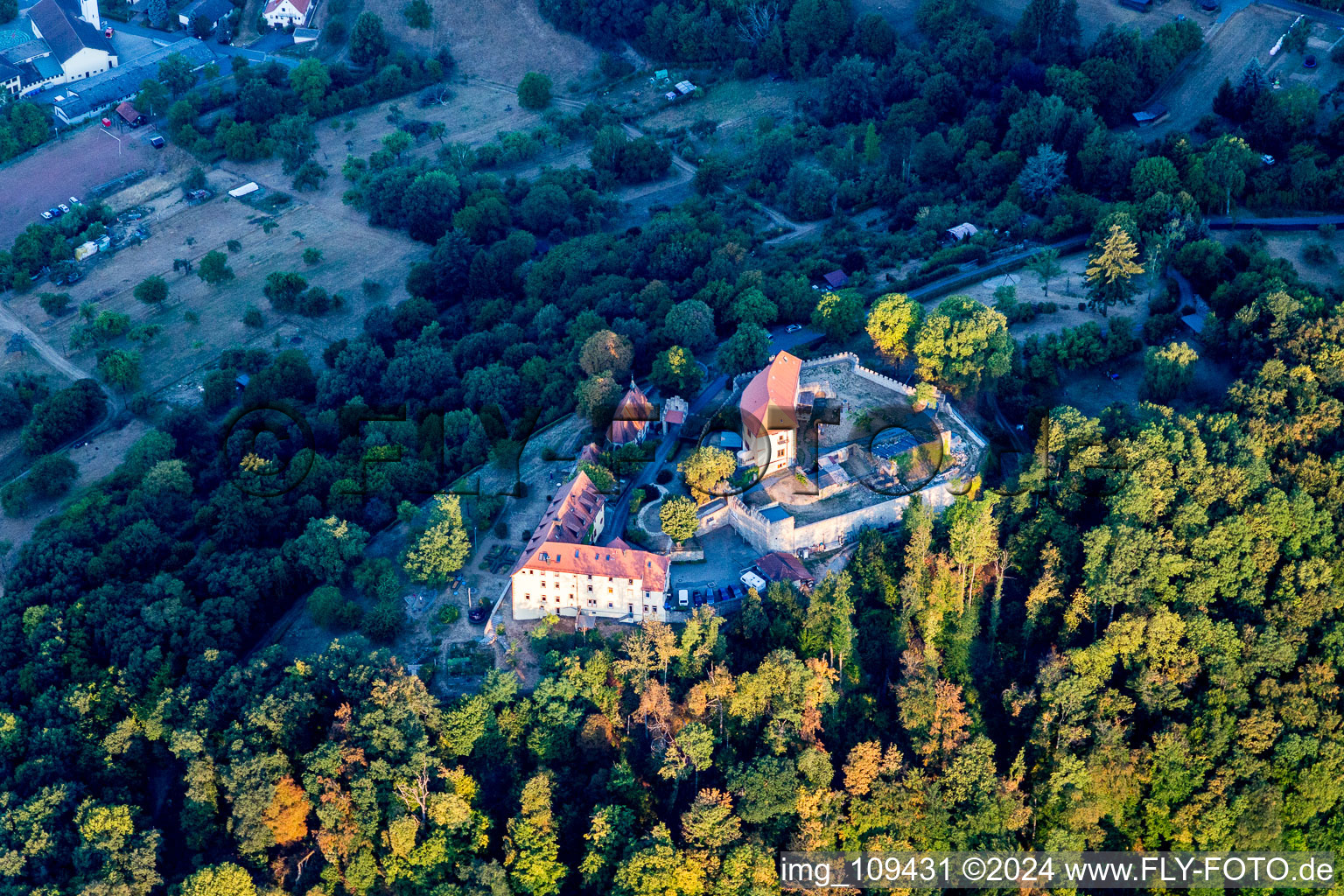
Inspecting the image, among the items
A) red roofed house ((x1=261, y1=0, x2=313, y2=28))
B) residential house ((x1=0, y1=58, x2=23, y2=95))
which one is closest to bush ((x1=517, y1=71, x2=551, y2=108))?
red roofed house ((x1=261, y1=0, x2=313, y2=28))

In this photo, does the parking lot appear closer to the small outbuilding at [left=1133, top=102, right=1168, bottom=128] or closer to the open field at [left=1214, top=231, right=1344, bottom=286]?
the open field at [left=1214, top=231, right=1344, bottom=286]

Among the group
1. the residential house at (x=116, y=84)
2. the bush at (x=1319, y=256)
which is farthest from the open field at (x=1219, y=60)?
the residential house at (x=116, y=84)

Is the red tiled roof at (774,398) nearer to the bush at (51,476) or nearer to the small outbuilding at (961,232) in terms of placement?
the small outbuilding at (961,232)

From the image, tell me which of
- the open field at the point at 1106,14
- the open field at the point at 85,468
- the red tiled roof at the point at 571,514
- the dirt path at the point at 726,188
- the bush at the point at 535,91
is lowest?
the open field at the point at 85,468

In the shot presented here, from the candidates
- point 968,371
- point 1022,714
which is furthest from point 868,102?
point 1022,714

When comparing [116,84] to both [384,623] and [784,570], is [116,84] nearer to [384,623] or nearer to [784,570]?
[384,623]

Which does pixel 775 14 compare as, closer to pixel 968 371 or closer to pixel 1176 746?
pixel 968 371
